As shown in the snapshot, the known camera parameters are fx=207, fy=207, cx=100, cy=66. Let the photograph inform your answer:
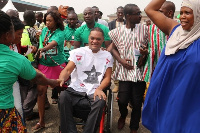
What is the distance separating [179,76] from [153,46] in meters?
1.02

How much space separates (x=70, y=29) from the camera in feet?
16.0

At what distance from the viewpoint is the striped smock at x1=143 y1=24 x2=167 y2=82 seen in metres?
2.85

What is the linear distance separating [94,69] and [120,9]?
4481mm

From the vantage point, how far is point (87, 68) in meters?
3.04

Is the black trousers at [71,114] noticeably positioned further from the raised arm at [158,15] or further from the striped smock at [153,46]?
the raised arm at [158,15]

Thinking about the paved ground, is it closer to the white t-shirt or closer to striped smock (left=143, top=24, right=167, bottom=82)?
the white t-shirt

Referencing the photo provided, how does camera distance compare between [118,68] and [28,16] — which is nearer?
[118,68]

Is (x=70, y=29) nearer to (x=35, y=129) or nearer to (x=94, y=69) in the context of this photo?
(x=94, y=69)

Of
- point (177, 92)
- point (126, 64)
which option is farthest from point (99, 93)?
point (177, 92)

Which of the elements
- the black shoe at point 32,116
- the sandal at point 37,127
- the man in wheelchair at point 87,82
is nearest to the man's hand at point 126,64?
the man in wheelchair at point 87,82

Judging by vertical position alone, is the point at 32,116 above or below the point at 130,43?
below

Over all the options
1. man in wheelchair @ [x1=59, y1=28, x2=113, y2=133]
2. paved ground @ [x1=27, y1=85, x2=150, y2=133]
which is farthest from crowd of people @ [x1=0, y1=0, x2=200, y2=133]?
paved ground @ [x1=27, y1=85, x2=150, y2=133]

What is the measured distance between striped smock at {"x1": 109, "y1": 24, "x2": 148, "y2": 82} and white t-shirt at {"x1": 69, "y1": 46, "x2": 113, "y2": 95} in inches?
11.0

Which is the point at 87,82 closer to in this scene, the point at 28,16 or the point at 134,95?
the point at 134,95
